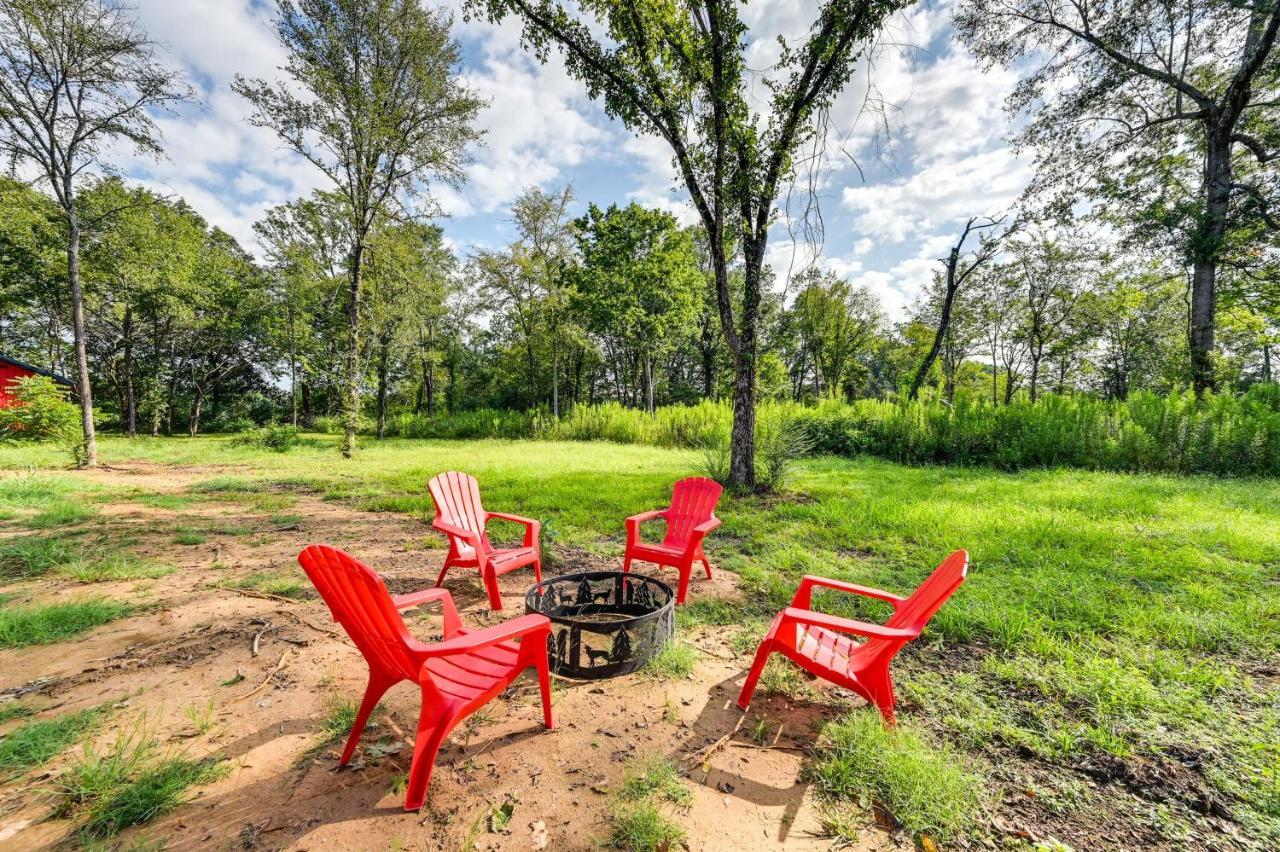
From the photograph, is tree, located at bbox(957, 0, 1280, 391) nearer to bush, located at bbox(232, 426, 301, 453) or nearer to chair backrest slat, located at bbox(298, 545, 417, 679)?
chair backrest slat, located at bbox(298, 545, 417, 679)

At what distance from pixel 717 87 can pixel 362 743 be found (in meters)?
7.04

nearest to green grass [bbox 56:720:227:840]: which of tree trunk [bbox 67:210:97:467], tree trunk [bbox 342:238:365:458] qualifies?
tree trunk [bbox 67:210:97:467]

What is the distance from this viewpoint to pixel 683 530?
388cm

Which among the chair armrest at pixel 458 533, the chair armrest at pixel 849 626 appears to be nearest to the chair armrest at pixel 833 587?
the chair armrest at pixel 849 626

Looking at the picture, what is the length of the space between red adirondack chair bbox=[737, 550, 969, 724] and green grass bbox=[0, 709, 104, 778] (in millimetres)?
2810

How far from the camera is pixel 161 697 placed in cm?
212

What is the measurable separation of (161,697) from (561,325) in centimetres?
1724

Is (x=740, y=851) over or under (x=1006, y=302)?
under

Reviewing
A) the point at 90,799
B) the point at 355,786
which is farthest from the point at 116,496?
the point at 355,786

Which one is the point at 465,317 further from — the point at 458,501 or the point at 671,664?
the point at 671,664

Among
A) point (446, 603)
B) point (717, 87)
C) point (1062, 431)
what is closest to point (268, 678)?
point (446, 603)

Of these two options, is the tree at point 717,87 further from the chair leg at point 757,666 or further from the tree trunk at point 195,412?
the tree trunk at point 195,412

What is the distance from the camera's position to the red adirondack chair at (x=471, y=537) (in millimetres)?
3125

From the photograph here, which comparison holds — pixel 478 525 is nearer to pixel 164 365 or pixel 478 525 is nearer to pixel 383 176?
pixel 383 176
